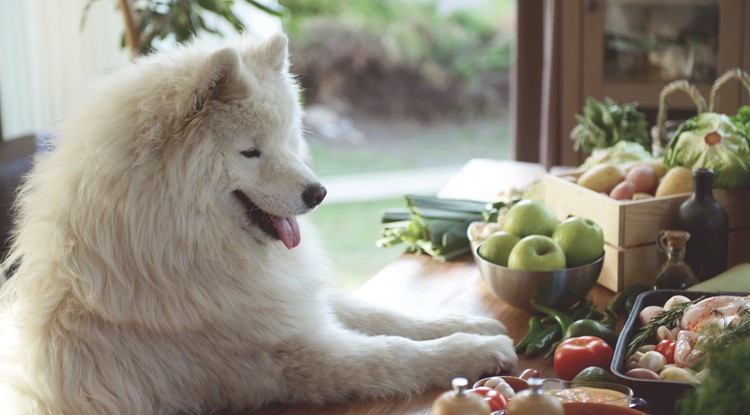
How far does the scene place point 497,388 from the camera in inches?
53.4

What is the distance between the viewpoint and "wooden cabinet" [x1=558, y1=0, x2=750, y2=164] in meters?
3.71

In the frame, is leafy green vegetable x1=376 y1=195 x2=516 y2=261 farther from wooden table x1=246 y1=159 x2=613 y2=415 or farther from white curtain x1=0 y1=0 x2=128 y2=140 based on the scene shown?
white curtain x1=0 y1=0 x2=128 y2=140

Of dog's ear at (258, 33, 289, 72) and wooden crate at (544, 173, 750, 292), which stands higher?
dog's ear at (258, 33, 289, 72)

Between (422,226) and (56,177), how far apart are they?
3.46 feet

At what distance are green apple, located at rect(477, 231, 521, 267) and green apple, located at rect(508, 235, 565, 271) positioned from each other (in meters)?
0.05

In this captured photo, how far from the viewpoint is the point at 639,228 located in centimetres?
191

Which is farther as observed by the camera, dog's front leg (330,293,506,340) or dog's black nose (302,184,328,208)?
dog's front leg (330,293,506,340)

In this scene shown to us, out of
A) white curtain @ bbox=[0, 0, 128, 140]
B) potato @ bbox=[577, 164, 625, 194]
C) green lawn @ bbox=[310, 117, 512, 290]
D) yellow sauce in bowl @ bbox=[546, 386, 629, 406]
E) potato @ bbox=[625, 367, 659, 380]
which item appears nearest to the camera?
yellow sauce in bowl @ bbox=[546, 386, 629, 406]

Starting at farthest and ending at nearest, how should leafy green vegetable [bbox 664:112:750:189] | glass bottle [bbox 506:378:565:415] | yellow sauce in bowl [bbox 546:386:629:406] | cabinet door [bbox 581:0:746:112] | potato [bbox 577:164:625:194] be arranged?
cabinet door [bbox 581:0:746:112]
potato [bbox 577:164:625:194]
leafy green vegetable [bbox 664:112:750:189]
yellow sauce in bowl [bbox 546:386:629:406]
glass bottle [bbox 506:378:565:415]

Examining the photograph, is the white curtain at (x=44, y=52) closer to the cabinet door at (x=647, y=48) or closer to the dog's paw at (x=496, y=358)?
the cabinet door at (x=647, y=48)

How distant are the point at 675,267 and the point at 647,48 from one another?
2.26 metres

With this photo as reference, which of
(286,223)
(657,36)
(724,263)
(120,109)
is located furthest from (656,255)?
(657,36)

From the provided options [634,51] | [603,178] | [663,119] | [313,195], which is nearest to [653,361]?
[313,195]

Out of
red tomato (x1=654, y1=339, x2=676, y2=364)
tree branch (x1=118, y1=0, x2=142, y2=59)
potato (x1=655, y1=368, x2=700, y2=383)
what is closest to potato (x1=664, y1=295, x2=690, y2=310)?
red tomato (x1=654, y1=339, x2=676, y2=364)
